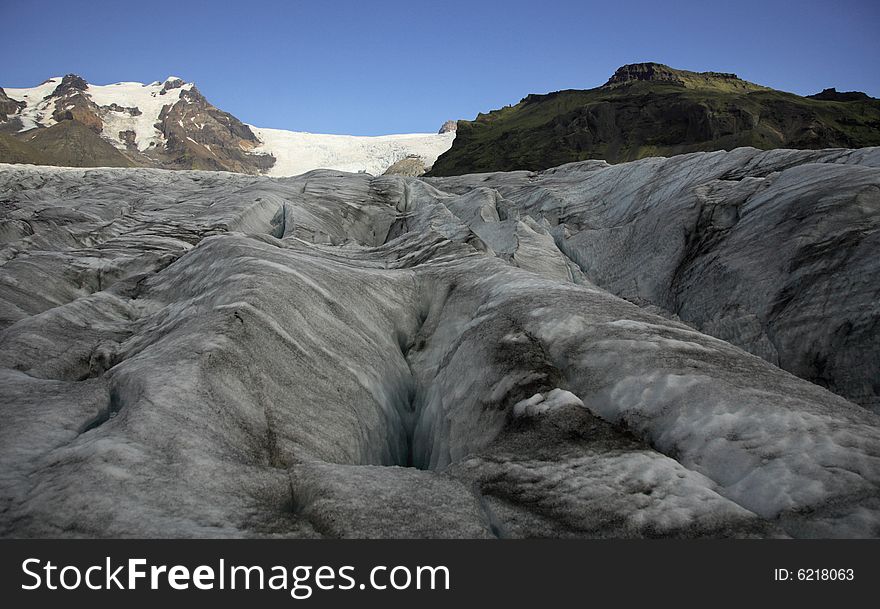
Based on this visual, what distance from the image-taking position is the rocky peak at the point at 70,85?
7205 inches

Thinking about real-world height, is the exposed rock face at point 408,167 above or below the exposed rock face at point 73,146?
below

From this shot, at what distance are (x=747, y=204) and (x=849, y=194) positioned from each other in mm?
3124

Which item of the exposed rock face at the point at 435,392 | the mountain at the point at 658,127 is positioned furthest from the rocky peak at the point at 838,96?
the exposed rock face at the point at 435,392

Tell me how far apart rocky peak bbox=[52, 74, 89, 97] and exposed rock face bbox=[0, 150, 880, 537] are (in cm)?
22077

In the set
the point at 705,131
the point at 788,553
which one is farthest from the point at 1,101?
the point at 788,553

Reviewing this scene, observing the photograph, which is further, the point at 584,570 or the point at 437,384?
the point at 437,384

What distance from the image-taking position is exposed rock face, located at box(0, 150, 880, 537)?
15.1 ft

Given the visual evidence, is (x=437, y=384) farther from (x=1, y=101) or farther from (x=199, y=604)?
(x=1, y=101)

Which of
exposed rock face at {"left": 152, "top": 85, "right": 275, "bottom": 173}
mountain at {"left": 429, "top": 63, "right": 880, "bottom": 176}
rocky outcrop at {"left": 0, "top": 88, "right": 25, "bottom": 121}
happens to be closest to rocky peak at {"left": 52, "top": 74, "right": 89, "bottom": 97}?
rocky outcrop at {"left": 0, "top": 88, "right": 25, "bottom": 121}

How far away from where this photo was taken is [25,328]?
8.75 metres

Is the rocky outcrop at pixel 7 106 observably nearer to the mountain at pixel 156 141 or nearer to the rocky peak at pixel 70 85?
the mountain at pixel 156 141

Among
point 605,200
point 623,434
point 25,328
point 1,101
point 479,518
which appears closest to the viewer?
point 479,518

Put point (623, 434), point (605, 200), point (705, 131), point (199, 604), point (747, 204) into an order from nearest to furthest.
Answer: point (199, 604) → point (623, 434) → point (747, 204) → point (605, 200) → point (705, 131)

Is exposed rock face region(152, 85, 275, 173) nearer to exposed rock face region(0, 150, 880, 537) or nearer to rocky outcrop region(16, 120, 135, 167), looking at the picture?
rocky outcrop region(16, 120, 135, 167)
